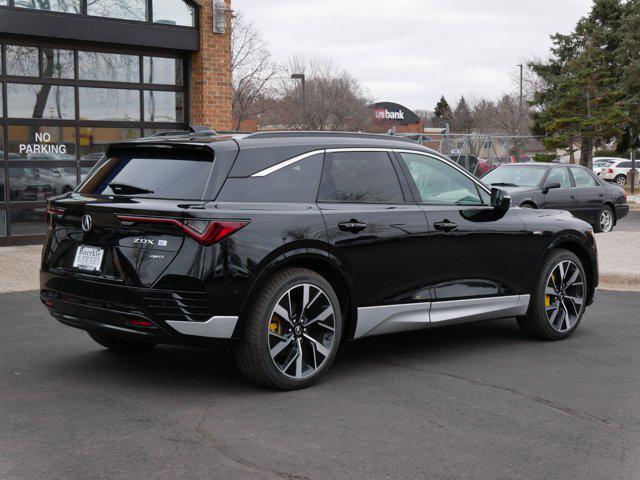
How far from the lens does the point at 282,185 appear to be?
5777 mm

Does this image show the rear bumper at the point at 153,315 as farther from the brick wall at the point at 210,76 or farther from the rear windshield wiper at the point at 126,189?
the brick wall at the point at 210,76

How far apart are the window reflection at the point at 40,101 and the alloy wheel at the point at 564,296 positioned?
9768mm

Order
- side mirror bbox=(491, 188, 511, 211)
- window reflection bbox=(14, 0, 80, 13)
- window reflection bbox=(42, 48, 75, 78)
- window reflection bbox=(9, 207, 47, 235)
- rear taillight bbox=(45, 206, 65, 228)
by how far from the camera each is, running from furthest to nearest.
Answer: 1. window reflection bbox=(42, 48, 75, 78)
2. window reflection bbox=(9, 207, 47, 235)
3. window reflection bbox=(14, 0, 80, 13)
4. side mirror bbox=(491, 188, 511, 211)
5. rear taillight bbox=(45, 206, 65, 228)

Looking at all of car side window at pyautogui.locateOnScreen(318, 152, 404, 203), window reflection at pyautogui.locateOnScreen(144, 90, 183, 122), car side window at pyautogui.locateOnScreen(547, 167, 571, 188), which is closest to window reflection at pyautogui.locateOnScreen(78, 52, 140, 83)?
window reflection at pyautogui.locateOnScreen(144, 90, 183, 122)

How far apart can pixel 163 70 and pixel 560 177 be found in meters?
8.23

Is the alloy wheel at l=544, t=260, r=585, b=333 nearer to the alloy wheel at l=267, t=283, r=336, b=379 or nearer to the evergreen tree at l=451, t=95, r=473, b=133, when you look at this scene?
the alloy wheel at l=267, t=283, r=336, b=379

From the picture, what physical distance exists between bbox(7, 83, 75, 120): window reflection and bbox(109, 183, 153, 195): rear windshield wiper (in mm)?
9037

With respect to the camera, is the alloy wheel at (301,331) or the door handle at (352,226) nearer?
the alloy wheel at (301,331)

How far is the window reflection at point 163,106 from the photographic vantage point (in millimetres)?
15508

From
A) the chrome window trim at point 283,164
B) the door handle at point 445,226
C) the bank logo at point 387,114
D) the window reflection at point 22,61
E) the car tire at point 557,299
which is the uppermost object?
the bank logo at point 387,114

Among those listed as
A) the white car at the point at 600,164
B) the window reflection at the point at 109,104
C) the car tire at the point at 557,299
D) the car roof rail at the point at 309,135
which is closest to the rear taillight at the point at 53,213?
the car roof rail at the point at 309,135

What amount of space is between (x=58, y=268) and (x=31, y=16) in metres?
9.08

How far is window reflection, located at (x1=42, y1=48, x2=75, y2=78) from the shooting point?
46.8 feet

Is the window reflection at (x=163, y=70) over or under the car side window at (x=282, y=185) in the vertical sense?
over
